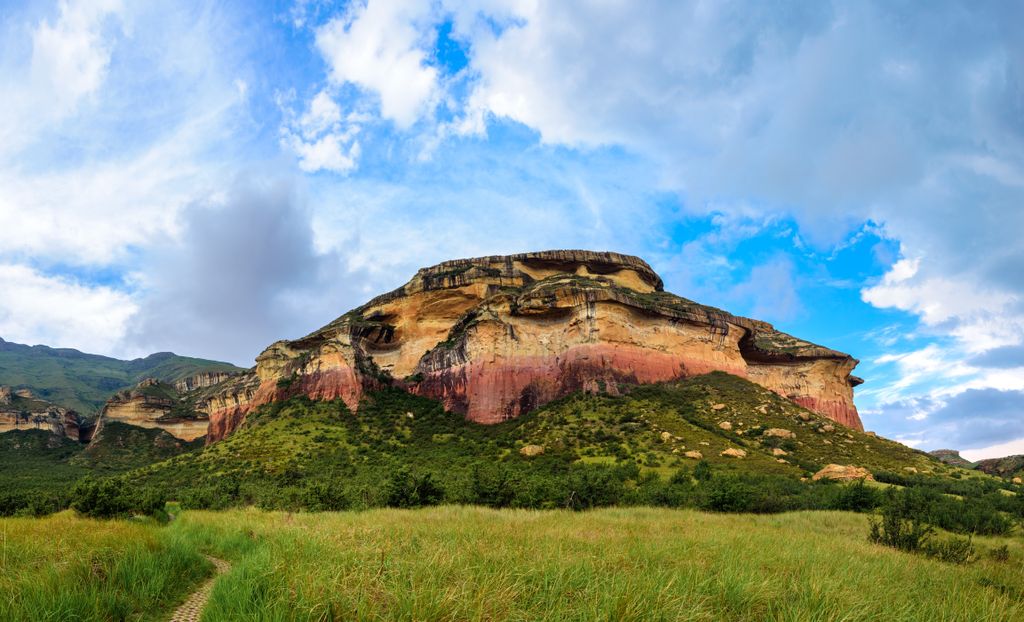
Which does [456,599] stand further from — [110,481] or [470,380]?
[470,380]

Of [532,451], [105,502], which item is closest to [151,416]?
[532,451]

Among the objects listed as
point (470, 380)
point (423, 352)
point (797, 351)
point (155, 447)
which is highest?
point (797, 351)

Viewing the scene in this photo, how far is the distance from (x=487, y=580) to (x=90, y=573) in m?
5.12

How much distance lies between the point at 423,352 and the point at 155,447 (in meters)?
50.1

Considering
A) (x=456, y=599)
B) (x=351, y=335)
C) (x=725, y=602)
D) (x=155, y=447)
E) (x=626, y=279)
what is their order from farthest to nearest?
(x=155, y=447) < (x=626, y=279) < (x=351, y=335) < (x=725, y=602) < (x=456, y=599)

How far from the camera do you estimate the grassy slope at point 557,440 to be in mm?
32312

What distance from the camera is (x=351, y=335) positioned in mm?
56094

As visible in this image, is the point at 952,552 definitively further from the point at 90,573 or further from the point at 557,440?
the point at 557,440

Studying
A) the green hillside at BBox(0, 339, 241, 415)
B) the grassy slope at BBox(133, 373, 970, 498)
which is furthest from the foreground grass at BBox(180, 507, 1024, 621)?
the green hillside at BBox(0, 339, 241, 415)

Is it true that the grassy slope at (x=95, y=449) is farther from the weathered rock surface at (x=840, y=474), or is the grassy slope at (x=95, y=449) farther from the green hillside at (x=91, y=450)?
the weathered rock surface at (x=840, y=474)

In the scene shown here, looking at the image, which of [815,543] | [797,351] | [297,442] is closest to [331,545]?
[815,543]

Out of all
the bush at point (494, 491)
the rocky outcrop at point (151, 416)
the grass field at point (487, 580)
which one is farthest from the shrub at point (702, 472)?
the rocky outcrop at point (151, 416)

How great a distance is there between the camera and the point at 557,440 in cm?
3722

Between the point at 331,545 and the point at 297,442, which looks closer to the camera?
the point at 331,545
